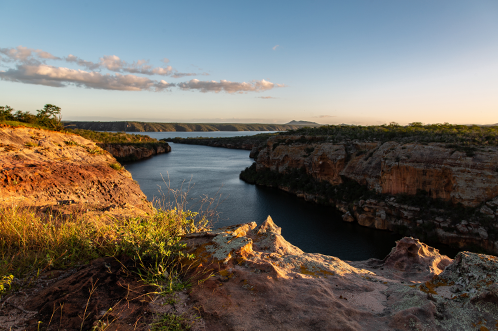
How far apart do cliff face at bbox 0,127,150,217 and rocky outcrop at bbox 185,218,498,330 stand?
386cm

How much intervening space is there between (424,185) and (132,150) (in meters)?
74.4

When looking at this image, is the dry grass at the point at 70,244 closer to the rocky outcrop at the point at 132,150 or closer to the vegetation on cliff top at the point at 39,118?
the vegetation on cliff top at the point at 39,118

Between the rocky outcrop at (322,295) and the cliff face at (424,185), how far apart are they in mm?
24064

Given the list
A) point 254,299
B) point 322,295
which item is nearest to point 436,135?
point 322,295

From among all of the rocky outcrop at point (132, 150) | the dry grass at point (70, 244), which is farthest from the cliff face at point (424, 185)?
the rocky outcrop at point (132, 150)

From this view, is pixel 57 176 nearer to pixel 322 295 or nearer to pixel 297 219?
pixel 322 295

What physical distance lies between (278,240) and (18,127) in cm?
1390

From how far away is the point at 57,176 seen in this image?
8797 millimetres

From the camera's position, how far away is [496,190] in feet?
68.4

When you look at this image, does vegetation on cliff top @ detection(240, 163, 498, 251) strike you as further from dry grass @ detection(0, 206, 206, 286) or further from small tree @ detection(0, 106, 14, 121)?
small tree @ detection(0, 106, 14, 121)

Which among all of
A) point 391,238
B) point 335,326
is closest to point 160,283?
point 335,326

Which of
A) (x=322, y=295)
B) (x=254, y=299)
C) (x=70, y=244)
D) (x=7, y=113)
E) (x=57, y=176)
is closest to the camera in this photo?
(x=254, y=299)

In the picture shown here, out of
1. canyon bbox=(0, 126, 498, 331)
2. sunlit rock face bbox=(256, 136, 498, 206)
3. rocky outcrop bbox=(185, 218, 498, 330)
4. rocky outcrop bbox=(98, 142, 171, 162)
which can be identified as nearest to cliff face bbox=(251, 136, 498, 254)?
sunlit rock face bbox=(256, 136, 498, 206)

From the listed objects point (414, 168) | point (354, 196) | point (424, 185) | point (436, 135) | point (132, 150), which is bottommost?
point (354, 196)
